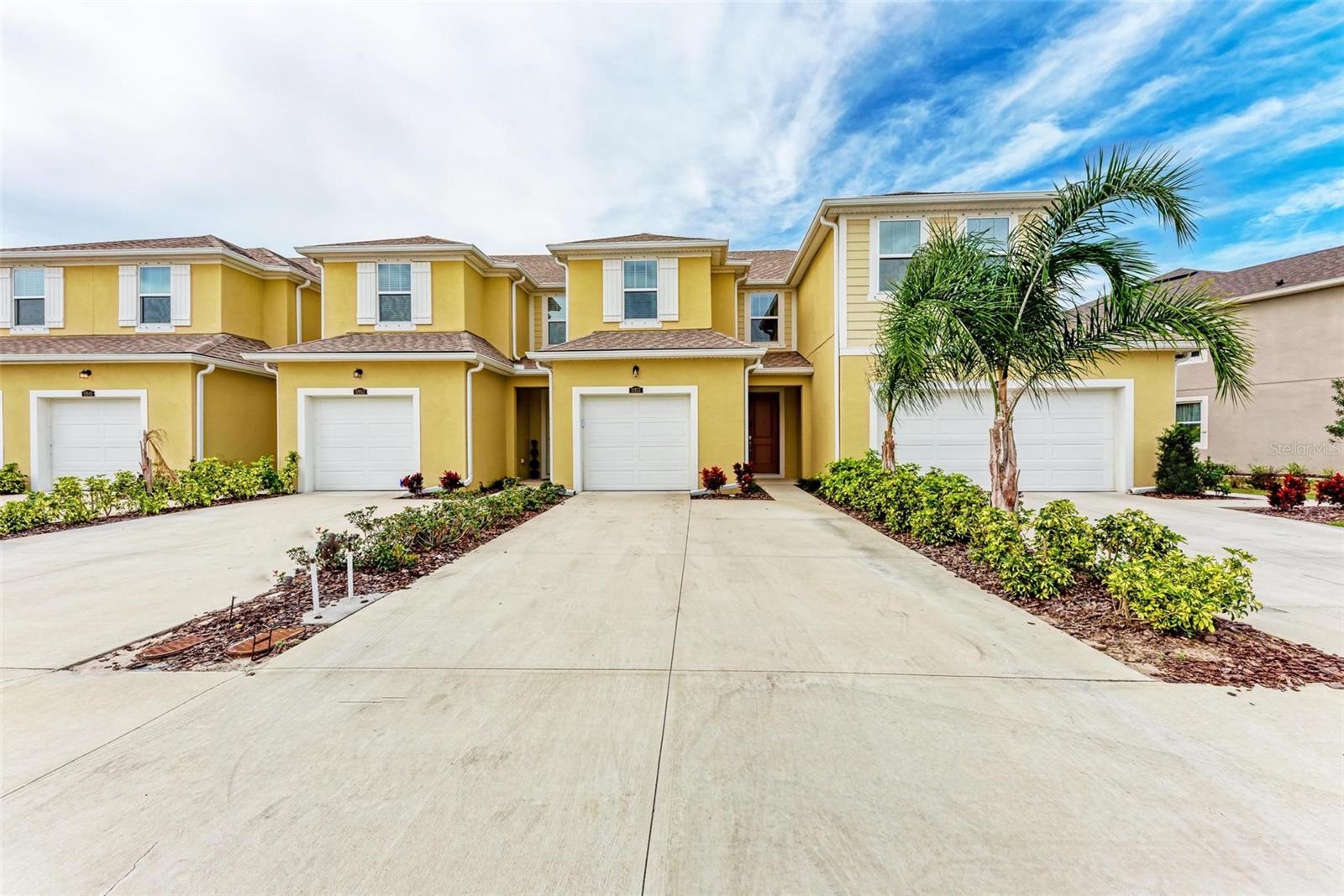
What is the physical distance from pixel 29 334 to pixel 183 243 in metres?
4.28

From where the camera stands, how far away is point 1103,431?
1121 cm

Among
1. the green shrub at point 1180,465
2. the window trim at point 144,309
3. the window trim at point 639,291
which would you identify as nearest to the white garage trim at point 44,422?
the window trim at point 144,309

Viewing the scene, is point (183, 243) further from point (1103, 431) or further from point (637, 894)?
point (1103, 431)

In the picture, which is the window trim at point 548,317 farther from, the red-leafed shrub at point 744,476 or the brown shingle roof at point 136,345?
the red-leafed shrub at point 744,476

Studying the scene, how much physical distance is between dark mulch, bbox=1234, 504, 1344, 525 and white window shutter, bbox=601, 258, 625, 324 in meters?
12.3

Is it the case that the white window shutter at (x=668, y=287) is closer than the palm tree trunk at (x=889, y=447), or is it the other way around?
the palm tree trunk at (x=889, y=447)

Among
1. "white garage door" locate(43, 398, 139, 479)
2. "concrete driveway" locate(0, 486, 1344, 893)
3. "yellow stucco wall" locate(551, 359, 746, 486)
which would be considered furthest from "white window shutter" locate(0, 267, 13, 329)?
"concrete driveway" locate(0, 486, 1344, 893)

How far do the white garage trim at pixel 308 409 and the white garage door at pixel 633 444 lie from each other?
12.1 feet

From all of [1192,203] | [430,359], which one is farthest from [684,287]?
[1192,203]

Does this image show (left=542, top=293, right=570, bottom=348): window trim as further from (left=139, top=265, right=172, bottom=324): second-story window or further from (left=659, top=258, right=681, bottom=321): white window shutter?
(left=139, top=265, right=172, bottom=324): second-story window

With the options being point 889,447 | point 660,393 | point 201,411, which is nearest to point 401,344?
point 201,411

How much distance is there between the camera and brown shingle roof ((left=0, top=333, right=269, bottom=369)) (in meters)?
11.8

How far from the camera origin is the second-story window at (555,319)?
15.3 meters

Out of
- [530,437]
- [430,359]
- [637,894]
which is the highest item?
[430,359]
